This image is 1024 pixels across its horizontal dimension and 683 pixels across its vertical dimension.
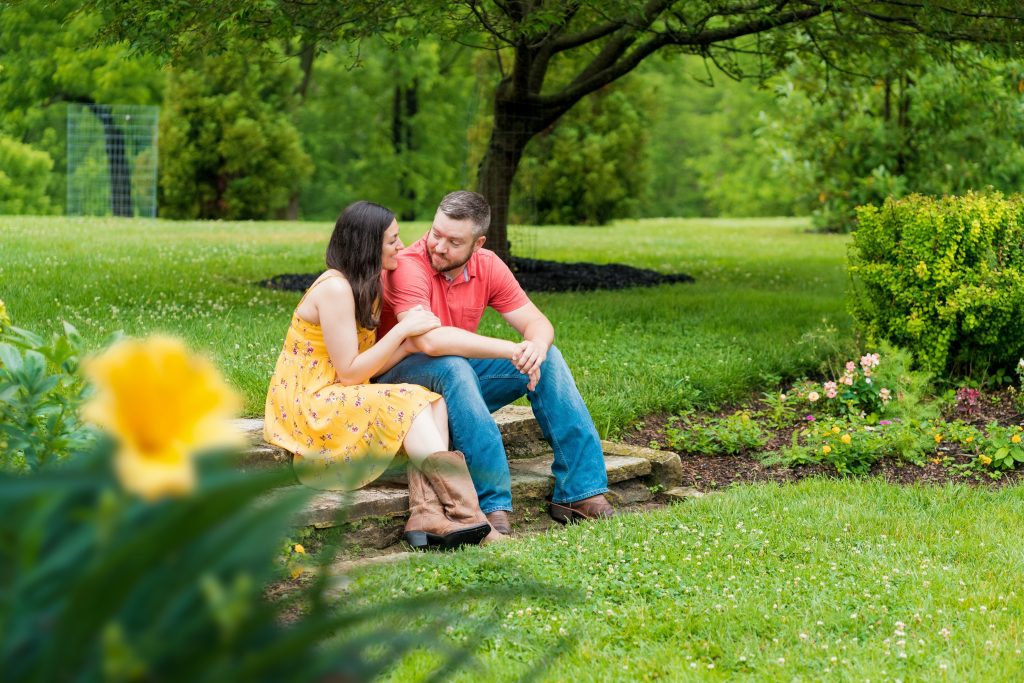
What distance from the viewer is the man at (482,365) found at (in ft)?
14.9

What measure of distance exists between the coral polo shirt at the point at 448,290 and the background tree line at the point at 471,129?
163 inches

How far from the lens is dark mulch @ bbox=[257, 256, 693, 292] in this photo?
1013cm

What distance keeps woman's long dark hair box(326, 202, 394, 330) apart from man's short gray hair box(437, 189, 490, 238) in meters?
0.29

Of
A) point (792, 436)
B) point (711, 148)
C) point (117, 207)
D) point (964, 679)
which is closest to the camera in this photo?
point (964, 679)

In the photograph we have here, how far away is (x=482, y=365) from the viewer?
4.94 m

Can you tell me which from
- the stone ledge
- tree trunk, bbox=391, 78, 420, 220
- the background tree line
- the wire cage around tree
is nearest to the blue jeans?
the stone ledge

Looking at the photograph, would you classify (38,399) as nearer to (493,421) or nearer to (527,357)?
(493,421)

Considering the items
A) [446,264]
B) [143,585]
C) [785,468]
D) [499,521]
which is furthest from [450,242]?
[143,585]

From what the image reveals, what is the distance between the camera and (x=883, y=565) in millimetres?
3926

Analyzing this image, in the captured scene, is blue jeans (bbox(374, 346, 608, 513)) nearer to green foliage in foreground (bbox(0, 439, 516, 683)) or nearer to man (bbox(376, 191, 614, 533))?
→ man (bbox(376, 191, 614, 533))

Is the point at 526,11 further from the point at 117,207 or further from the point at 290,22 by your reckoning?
the point at 117,207

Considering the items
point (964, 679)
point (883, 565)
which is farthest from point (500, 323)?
point (964, 679)

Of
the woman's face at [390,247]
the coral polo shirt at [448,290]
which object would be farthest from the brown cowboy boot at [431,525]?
the woman's face at [390,247]

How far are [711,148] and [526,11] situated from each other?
34.5 m
